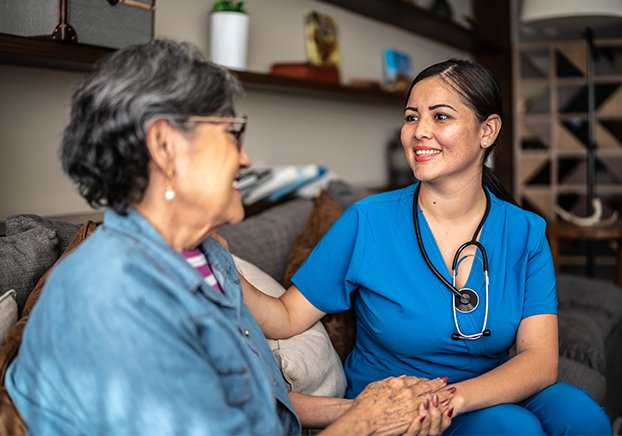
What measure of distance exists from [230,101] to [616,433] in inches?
76.3

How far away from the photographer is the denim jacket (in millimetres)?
711

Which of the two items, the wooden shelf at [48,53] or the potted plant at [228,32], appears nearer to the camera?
the wooden shelf at [48,53]

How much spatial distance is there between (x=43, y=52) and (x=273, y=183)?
3.42ft

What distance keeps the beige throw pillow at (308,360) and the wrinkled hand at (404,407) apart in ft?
0.55

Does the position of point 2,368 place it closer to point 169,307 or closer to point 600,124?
point 169,307

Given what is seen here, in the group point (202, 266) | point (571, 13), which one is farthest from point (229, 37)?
point (571, 13)

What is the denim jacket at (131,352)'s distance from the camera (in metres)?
0.71

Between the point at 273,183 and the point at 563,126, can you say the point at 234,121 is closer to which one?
the point at 273,183

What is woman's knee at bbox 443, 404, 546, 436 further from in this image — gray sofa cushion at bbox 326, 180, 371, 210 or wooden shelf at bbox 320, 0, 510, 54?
wooden shelf at bbox 320, 0, 510, 54

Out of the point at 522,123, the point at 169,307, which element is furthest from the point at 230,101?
the point at 522,123

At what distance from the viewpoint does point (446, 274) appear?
141cm

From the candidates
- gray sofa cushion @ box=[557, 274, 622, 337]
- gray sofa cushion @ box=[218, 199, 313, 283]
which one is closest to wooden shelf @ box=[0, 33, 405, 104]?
gray sofa cushion @ box=[218, 199, 313, 283]

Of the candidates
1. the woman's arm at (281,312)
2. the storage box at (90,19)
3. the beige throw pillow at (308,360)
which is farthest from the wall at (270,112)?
the beige throw pillow at (308,360)

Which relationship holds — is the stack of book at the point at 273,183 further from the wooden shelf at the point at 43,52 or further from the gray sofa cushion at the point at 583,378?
the gray sofa cushion at the point at 583,378
